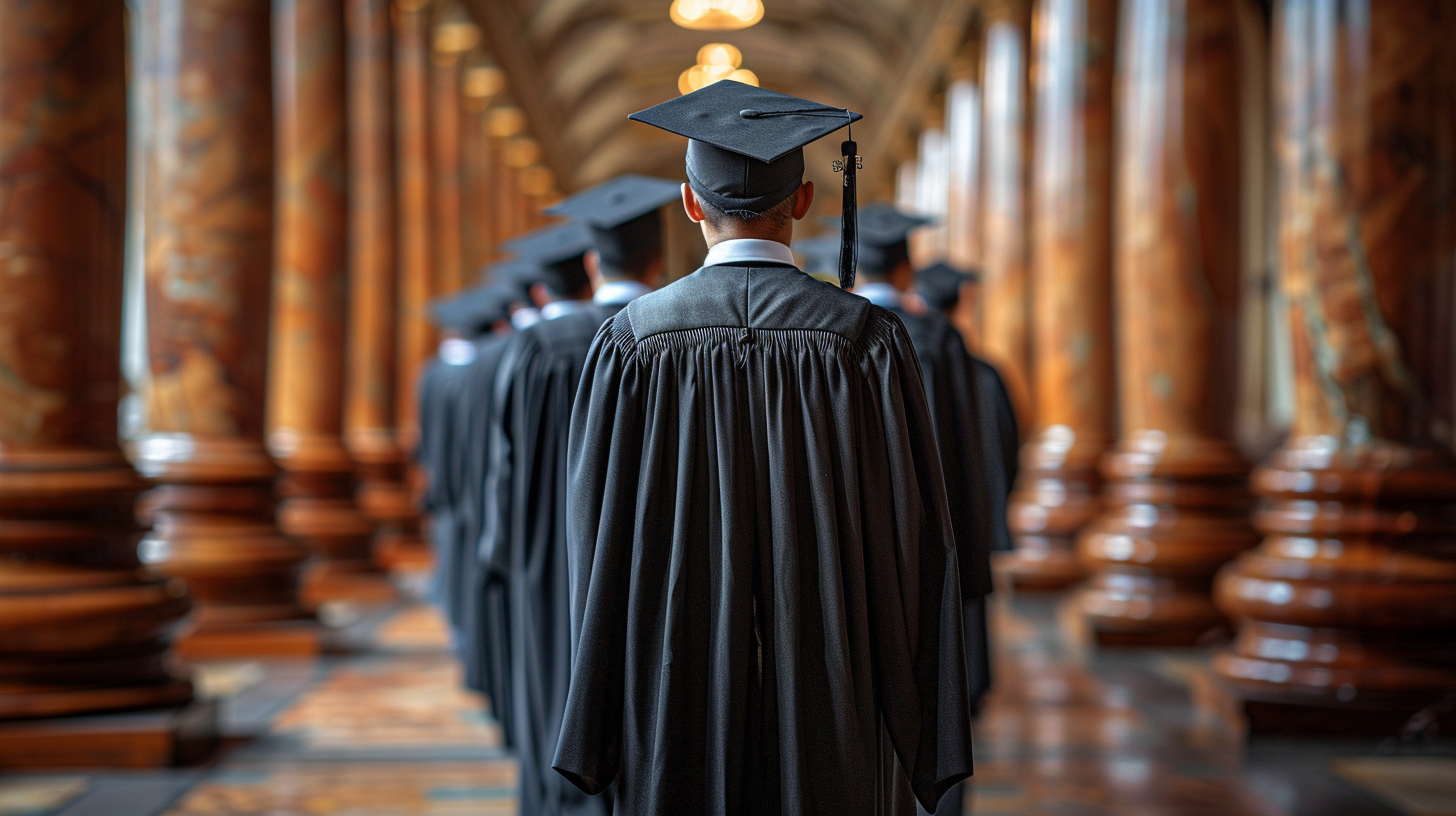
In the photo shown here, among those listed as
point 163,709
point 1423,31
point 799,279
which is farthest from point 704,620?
point 1423,31

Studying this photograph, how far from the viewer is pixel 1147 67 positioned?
24.2 ft

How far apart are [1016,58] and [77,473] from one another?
11032 mm

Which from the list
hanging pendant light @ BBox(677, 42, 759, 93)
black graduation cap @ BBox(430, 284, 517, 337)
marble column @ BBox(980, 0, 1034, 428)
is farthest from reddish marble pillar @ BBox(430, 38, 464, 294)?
hanging pendant light @ BBox(677, 42, 759, 93)

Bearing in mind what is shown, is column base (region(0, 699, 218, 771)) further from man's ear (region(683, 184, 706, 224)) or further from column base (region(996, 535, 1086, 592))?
column base (region(996, 535, 1086, 592))

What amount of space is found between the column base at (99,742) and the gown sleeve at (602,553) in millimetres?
2838

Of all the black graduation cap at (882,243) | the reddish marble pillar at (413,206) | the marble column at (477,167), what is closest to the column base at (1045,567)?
the black graduation cap at (882,243)

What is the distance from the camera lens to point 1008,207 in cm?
1311

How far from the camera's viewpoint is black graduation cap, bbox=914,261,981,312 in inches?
251

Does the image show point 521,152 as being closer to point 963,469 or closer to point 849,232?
point 963,469

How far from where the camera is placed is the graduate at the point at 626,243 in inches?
150

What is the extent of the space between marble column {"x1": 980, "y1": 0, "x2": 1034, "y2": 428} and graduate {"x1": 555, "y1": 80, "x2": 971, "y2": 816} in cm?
938

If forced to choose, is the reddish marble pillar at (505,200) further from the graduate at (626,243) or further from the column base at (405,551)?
the graduate at (626,243)

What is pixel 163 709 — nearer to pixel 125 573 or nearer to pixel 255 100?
pixel 125 573

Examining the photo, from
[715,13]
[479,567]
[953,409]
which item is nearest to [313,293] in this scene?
[479,567]
